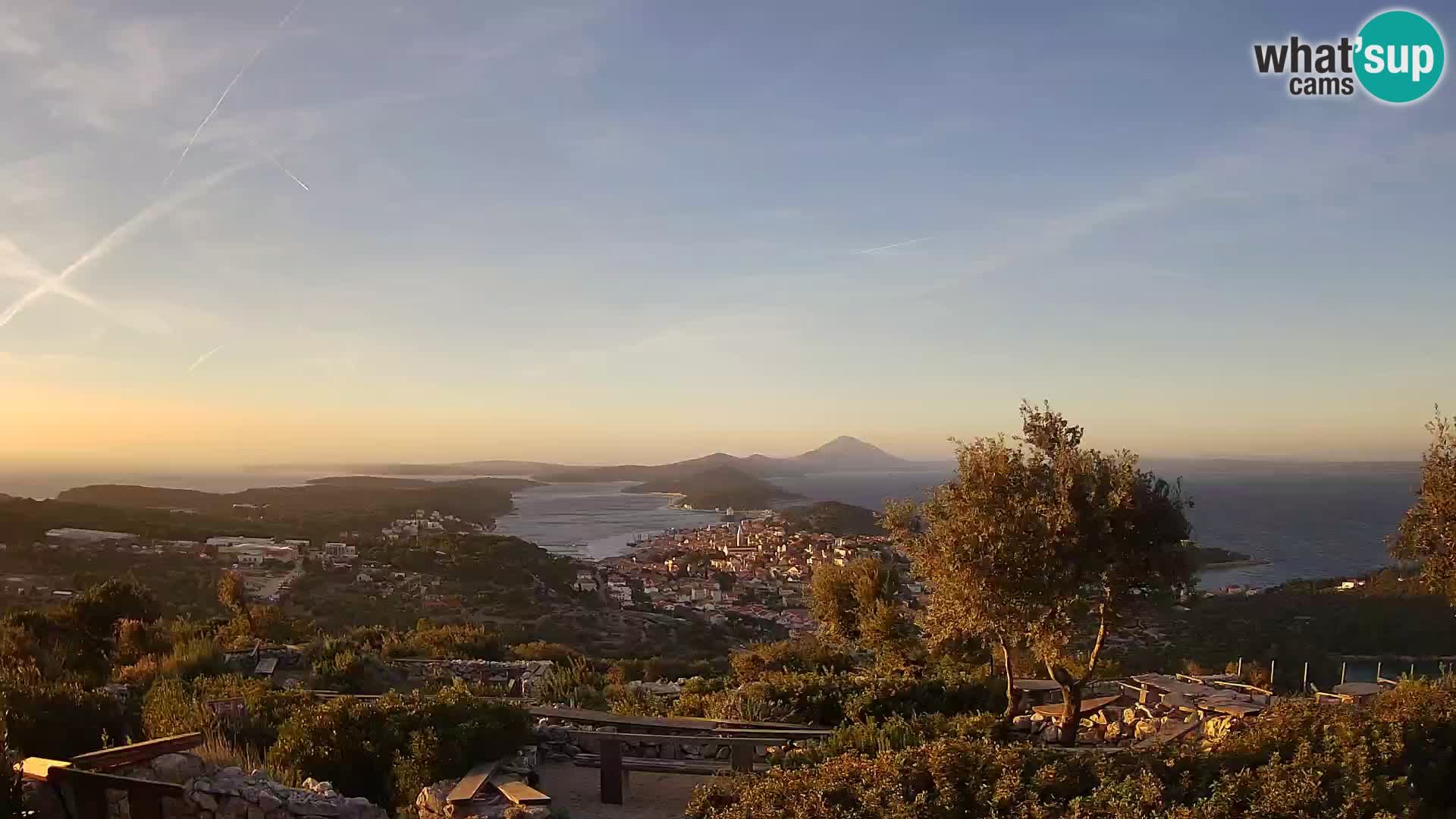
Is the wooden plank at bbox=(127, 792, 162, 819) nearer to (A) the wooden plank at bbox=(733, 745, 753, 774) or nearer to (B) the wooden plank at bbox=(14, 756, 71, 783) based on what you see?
(B) the wooden plank at bbox=(14, 756, 71, 783)

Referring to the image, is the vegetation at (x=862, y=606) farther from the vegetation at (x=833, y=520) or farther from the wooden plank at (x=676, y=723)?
the vegetation at (x=833, y=520)

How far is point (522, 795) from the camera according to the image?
6.62 m

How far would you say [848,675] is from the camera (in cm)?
1127

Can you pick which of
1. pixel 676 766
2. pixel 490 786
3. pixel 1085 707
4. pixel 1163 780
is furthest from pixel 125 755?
pixel 1085 707

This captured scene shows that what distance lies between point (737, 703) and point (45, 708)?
22.8 ft

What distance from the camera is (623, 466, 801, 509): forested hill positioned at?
305ft

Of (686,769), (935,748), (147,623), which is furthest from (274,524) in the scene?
(935,748)

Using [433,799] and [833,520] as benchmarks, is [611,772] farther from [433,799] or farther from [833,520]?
[833,520]

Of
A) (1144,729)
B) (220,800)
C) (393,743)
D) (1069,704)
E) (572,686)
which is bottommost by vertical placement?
(572,686)

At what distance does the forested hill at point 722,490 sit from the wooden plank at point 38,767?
265 ft

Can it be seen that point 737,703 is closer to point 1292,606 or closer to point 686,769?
point 686,769

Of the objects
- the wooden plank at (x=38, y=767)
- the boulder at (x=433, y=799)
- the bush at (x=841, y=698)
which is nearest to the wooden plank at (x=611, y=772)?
the boulder at (x=433, y=799)

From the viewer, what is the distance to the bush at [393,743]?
7207 millimetres

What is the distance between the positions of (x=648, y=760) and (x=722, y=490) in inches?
3843
